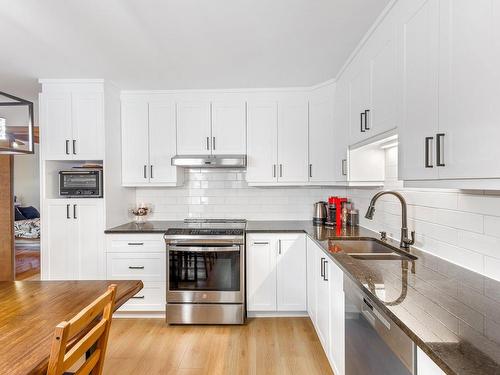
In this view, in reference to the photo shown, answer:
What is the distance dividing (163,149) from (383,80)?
231cm

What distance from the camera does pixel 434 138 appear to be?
50.2 inches

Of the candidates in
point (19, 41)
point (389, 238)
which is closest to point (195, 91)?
point (19, 41)

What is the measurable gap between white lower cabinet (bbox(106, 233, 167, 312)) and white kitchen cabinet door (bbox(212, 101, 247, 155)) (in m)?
1.14

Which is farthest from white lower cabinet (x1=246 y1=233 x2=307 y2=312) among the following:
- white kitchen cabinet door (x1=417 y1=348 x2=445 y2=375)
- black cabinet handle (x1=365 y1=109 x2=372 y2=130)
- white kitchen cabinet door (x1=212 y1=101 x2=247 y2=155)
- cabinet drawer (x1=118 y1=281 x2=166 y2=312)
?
white kitchen cabinet door (x1=417 y1=348 x2=445 y2=375)

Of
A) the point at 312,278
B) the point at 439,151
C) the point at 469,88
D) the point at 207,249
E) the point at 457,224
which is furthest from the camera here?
the point at 207,249

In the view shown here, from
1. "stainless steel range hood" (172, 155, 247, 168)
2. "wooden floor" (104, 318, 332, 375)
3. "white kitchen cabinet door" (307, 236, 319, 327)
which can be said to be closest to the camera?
"wooden floor" (104, 318, 332, 375)

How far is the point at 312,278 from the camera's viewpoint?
8.76 ft

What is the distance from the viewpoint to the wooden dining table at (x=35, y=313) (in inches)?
37.4

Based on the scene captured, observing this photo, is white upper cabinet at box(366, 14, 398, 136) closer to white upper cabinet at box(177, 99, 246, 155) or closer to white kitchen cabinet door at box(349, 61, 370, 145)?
white kitchen cabinet door at box(349, 61, 370, 145)

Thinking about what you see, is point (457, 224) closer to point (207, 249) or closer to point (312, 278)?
point (312, 278)

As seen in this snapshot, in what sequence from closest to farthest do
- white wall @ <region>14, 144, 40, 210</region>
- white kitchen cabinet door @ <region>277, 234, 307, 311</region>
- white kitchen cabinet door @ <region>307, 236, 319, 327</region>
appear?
white kitchen cabinet door @ <region>307, 236, 319, 327</region> → white kitchen cabinet door @ <region>277, 234, 307, 311</region> → white wall @ <region>14, 144, 40, 210</region>

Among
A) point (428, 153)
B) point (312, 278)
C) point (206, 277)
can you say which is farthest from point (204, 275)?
point (428, 153)

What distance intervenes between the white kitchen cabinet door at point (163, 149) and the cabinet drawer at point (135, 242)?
2.05 ft

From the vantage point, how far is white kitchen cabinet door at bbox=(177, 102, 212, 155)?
3.27 metres
